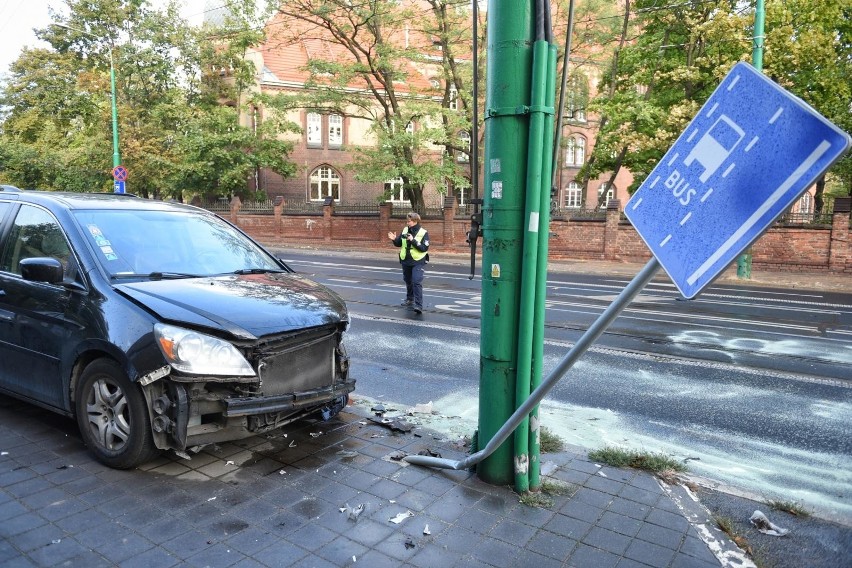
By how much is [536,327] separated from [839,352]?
7.13m

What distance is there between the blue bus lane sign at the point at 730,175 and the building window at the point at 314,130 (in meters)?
43.3

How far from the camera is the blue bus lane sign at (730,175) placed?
2164 millimetres

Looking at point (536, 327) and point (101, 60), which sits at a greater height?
point (101, 60)

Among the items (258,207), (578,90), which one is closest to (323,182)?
(258,207)

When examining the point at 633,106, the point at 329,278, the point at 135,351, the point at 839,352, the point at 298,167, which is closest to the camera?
the point at 135,351

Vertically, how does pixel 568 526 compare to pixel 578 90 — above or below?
below

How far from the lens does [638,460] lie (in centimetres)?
453

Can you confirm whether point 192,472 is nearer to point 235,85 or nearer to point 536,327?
point 536,327

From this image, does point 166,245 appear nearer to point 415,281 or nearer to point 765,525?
point 765,525

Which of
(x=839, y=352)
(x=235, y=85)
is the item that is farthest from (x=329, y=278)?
(x=235, y=85)

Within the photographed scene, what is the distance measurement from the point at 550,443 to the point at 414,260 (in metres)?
7.28

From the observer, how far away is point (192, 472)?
416 centimetres

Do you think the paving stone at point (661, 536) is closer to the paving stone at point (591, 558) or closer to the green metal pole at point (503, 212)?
the paving stone at point (591, 558)

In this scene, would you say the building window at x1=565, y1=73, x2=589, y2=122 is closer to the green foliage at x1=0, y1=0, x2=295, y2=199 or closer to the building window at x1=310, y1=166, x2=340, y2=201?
the green foliage at x1=0, y1=0, x2=295, y2=199
